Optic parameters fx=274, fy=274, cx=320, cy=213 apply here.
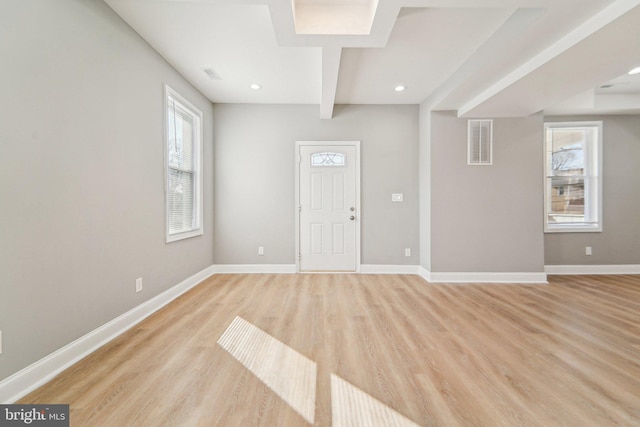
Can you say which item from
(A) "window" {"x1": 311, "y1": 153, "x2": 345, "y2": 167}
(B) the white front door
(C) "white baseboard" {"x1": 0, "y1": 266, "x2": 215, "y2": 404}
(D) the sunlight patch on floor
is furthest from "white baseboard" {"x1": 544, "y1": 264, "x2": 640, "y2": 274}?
(C) "white baseboard" {"x1": 0, "y1": 266, "x2": 215, "y2": 404}

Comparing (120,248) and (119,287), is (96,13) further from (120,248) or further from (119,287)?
(119,287)

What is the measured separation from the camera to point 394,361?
6.55ft

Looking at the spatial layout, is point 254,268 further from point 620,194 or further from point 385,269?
point 620,194

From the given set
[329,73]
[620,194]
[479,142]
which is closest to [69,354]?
[329,73]

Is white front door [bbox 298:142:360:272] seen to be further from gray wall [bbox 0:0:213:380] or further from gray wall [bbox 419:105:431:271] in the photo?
gray wall [bbox 0:0:213:380]

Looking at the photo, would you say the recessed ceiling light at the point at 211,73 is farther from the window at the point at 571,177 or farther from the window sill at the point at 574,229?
the window sill at the point at 574,229

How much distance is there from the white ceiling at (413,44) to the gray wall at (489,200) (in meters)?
0.41

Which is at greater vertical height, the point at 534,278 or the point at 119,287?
the point at 119,287

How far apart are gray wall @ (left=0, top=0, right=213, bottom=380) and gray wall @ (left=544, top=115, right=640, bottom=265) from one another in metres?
6.42

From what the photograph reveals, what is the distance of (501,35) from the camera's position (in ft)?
7.96

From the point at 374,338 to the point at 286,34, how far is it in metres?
2.73

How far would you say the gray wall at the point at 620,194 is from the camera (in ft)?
14.7

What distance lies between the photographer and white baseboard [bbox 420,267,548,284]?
4043mm

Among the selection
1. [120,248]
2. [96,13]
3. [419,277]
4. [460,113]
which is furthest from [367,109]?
[120,248]
